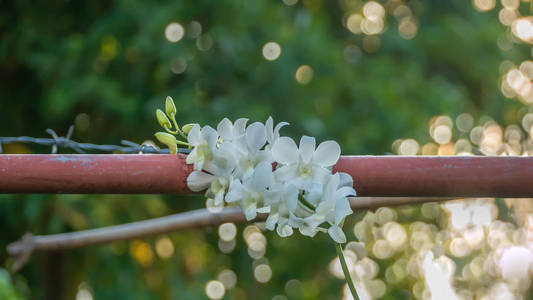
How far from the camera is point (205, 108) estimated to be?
277 cm

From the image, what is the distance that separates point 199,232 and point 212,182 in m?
2.81

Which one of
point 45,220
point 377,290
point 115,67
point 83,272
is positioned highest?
point 115,67

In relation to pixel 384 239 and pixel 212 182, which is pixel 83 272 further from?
pixel 212 182

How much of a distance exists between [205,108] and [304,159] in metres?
2.34

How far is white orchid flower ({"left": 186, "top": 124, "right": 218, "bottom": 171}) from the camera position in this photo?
1.56ft

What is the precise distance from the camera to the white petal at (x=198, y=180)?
48 cm

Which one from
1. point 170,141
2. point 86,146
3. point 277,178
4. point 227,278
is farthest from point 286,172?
point 227,278

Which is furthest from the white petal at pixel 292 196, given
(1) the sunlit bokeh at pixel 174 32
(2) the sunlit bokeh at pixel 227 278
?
(2) the sunlit bokeh at pixel 227 278

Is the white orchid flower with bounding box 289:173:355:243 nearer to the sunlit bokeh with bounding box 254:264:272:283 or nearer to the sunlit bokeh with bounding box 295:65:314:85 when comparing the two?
the sunlit bokeh with bounding box 295:65:314:85

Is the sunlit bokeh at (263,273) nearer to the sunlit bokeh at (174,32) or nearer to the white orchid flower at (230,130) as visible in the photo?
the sunlit bokeh at (174,32)

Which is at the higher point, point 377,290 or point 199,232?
point 199,232

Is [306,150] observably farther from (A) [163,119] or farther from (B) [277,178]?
(A) [163,119]

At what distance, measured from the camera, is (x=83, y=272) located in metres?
2.98

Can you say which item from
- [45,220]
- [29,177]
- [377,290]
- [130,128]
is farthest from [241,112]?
[29,177]
